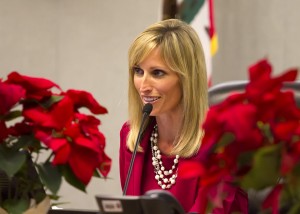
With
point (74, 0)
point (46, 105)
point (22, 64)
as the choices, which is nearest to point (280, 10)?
point (74, 0)

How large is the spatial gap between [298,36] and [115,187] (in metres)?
1.38

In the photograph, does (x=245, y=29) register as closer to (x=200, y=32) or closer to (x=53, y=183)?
(x=200, y=32)

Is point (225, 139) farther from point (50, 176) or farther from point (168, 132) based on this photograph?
point (168, 132)

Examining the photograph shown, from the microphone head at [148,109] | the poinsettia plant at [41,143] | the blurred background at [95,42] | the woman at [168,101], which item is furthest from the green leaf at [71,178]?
the blurred background at [95,42]

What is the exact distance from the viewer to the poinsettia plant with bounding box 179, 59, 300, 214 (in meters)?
0.96

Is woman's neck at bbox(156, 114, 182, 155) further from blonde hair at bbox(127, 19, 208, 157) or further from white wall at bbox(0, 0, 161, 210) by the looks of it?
white wall at bbox(0, 0, 161, 210)

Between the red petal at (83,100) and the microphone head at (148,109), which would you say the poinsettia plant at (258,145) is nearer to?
the red petal at (83,100)

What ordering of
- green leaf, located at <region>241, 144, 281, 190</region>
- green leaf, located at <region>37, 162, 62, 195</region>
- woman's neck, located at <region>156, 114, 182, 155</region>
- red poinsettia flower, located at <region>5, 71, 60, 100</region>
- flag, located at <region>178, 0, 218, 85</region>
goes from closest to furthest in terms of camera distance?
green leaf, located at <region>241, 144, 281, 190</region>
green leaf, located at <region>37, 162, 62, 195</region>
red poinsettia flower, located at <region>5, 71, 60, 100</region>
woman's neck, located at <region>156, 114, 182, 155</region>
flag, located at <region>178, 0, 218, 85</region>

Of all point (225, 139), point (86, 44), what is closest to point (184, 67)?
point (225, 139)

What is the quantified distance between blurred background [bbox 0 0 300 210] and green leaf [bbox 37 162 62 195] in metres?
2.91

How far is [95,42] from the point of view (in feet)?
13.9

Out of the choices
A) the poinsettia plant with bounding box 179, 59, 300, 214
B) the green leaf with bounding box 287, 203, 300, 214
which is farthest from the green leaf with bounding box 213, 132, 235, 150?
the green leaf with bounding box 287, 203, 300, 214

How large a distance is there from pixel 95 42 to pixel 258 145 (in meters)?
3.32

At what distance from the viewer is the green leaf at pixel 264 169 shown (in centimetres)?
96
